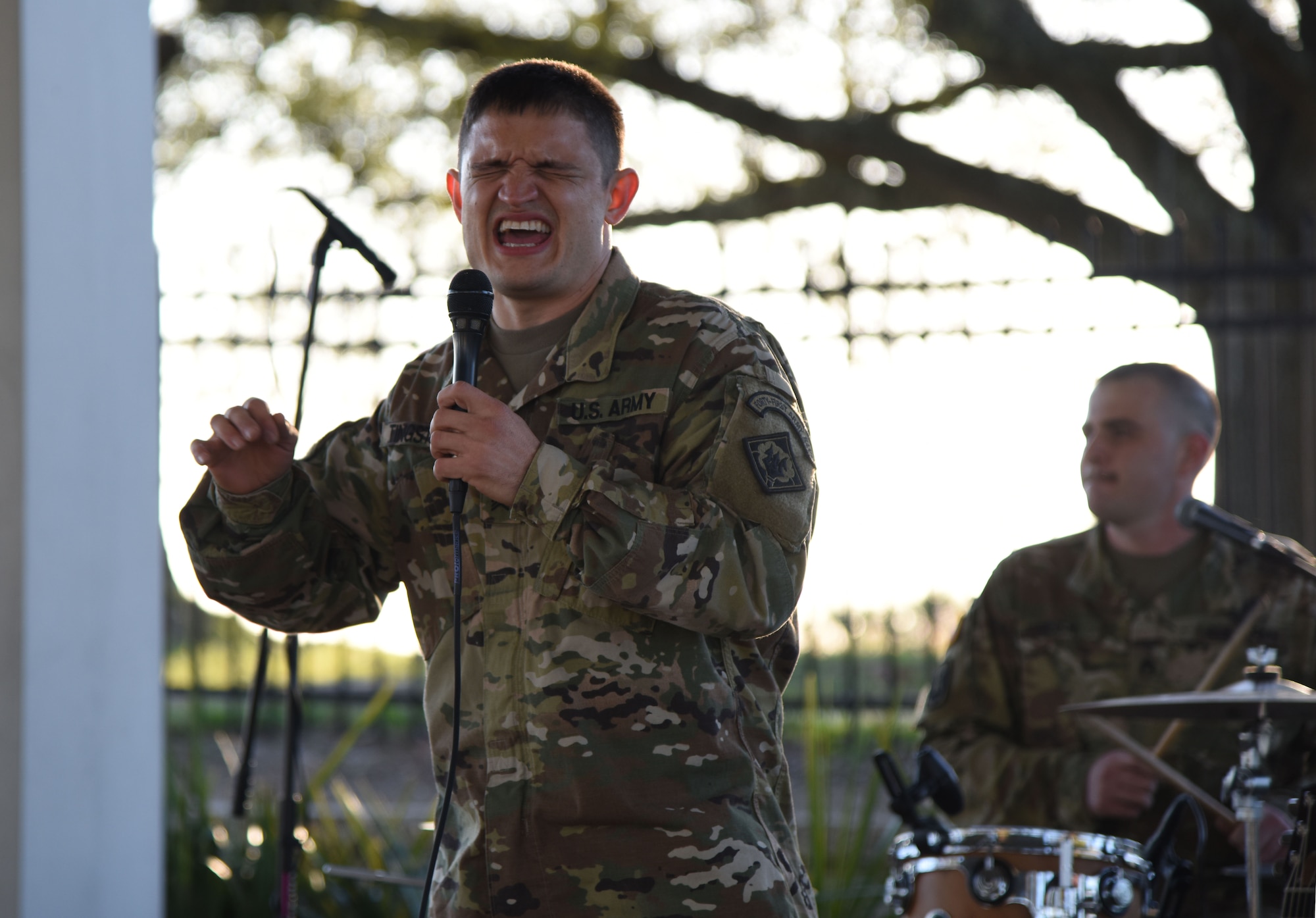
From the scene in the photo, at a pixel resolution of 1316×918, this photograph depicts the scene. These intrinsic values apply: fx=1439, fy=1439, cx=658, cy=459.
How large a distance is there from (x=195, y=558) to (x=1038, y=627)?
8.36 feet

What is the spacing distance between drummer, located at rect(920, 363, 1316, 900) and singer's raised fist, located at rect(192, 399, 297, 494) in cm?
237

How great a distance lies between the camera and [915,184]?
9242 mm

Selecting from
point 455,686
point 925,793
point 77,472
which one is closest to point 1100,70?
point 925,793

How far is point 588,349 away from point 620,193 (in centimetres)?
34

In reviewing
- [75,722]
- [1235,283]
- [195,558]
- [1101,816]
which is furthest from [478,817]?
[1235,283]

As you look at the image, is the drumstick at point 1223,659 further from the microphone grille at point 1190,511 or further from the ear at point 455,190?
the ear at point 455,190

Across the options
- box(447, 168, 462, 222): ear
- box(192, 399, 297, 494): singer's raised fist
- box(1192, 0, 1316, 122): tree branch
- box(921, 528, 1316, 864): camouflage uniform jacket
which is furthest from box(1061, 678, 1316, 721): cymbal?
box(1192, 0, 1316, 122): tree branch

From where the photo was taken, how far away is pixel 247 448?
2.43 meters

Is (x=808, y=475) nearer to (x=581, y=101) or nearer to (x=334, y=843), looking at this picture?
(x=581, y=101)

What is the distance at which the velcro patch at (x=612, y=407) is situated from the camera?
2.38m

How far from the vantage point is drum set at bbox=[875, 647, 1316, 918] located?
310 cm

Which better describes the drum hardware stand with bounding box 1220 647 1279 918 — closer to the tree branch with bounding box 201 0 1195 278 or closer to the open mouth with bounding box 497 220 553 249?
the open mouth with bounding box 497 220 553 249

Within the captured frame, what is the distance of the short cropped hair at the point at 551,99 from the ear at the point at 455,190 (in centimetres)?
7

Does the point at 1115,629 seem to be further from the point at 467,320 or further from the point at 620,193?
the point at 467,320
